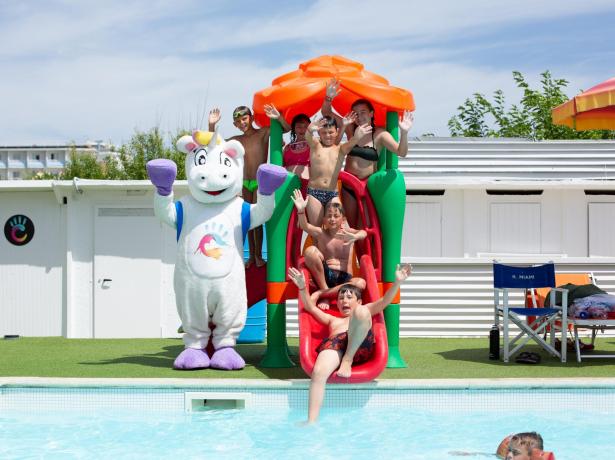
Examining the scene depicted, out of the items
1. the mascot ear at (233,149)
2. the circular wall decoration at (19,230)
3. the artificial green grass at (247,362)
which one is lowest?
the artificial green grass at (247,362)

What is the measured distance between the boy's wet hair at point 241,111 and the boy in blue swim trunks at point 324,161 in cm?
108

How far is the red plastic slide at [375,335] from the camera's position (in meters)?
7.66

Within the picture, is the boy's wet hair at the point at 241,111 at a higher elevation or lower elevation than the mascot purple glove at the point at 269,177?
higher

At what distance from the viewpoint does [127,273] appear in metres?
13.4

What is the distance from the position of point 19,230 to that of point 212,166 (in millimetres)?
5775

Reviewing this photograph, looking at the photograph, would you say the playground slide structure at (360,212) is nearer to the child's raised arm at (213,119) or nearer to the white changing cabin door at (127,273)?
the child's raised arm at (213,119)

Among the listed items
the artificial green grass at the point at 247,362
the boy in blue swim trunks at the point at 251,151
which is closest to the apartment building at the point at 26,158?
the artificial green grass at the point at 247,362

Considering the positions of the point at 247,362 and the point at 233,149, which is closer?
the point at 233,149

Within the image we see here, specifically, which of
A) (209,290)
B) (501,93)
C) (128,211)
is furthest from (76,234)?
(501,93)

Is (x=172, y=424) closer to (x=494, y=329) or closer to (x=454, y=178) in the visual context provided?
(x=494, y=329)

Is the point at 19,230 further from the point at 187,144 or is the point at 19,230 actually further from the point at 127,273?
the point at 187,144

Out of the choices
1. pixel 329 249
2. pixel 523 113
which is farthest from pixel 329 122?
pixel 523 113

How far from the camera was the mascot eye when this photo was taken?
891 centimetres

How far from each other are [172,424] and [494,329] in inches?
153
